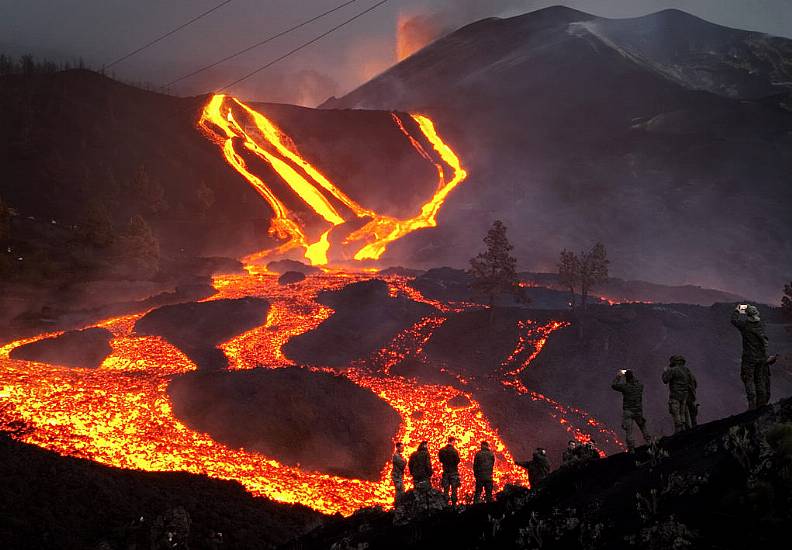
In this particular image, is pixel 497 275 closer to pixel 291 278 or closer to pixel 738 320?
pixel 291 278

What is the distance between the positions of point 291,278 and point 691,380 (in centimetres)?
4713

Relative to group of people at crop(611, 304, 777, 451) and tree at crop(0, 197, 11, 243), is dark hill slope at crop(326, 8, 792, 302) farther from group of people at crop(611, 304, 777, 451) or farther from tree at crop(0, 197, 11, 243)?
group of people at crop(611, 304, 777, 451)

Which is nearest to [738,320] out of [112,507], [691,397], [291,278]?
[691,397]

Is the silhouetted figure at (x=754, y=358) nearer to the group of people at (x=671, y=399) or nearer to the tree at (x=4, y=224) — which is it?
the group of people at (x=671, y=399)

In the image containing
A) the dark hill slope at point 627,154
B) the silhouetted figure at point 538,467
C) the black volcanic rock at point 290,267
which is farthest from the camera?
the dark hill slope at point 627,154

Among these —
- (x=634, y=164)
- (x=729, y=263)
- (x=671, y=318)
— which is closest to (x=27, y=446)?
(x=671, y=318)

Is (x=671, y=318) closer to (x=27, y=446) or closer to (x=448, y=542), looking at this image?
(x=448, y=542)

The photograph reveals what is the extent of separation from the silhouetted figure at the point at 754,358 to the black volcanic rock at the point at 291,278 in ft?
154

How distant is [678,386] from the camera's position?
11492mm

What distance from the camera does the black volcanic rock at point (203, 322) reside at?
3644 cm

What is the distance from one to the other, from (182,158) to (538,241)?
57.5 m

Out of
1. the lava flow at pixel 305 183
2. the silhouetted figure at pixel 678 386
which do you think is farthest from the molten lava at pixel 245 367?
the lava flow at pixel 305 183

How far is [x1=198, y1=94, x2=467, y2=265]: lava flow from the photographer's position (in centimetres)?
7738

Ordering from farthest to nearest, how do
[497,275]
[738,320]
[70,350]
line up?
[497,275], [70,350], [738,320]
